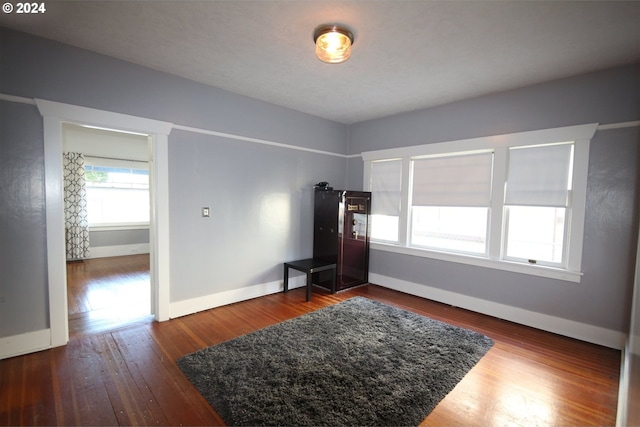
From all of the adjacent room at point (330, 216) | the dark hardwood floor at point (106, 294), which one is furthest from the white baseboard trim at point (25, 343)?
the dark hardwood floor at point (106, 294)

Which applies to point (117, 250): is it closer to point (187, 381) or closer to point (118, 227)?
point (118, 227)

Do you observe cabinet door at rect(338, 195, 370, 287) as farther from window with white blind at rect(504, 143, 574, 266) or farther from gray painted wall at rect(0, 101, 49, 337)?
gray painted wall at rect(0, 101, 49, 337)

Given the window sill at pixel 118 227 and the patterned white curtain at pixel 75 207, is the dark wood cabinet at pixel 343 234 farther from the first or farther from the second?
the patterned white curtain at pixel 75 207

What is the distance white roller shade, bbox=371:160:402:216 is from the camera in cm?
449

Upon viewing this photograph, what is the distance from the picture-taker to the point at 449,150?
384cm

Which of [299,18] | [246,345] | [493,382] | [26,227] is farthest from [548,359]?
[26,227]

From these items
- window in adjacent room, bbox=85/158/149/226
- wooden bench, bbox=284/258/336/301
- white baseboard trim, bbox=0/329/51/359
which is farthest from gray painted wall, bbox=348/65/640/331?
window in adjacent room, bbox=85/158/149/226

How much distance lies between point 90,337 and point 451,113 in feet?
16.0

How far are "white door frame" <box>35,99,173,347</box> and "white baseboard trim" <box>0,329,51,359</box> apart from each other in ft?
0.17

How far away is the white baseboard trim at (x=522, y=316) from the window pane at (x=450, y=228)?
24.8 inches

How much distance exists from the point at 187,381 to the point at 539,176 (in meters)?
4.00

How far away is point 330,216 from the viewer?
436 cm

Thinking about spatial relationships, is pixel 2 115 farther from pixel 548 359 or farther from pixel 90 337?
pixel 548 359

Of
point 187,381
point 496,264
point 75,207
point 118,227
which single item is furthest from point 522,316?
point 75,207
